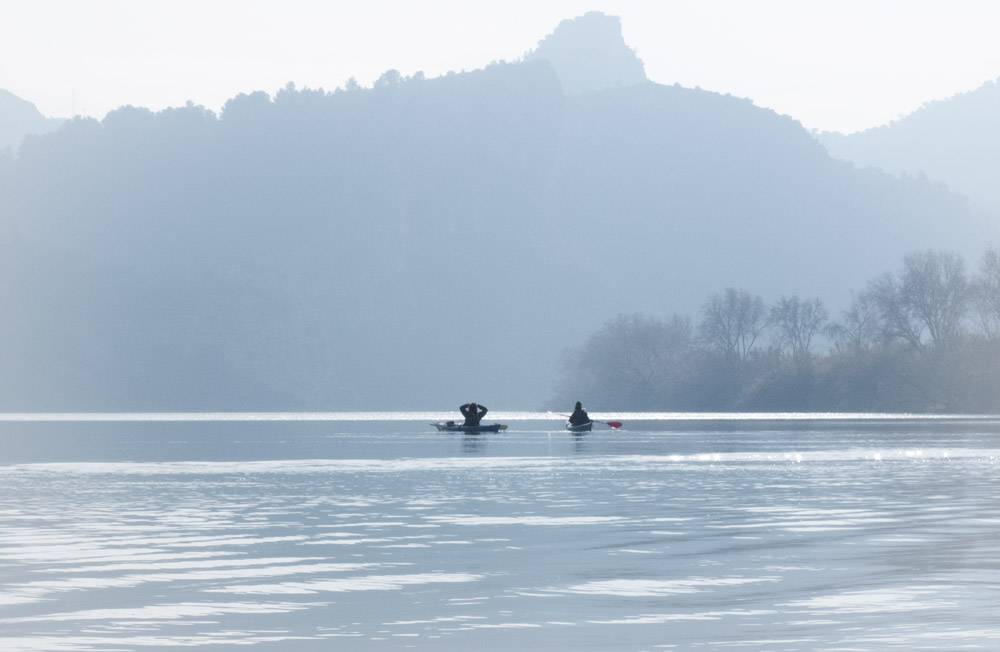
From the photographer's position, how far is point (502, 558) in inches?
1309

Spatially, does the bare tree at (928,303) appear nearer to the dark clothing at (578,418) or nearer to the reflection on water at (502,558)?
the dark clothing at (578,418)

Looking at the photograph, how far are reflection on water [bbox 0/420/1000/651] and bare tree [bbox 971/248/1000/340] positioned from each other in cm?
12469

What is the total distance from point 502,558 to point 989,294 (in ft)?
540

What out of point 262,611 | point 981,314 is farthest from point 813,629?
point 981,314

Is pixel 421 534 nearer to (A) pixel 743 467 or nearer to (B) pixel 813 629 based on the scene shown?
(B) pixel 813 629

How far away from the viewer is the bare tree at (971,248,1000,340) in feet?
618

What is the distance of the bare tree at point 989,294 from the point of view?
188 m

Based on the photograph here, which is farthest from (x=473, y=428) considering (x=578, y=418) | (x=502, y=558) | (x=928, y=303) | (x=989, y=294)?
(x=502, y=558)

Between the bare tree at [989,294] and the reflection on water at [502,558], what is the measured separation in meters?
125

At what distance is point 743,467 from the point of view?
70.6 m

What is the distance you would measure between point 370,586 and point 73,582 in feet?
16.7

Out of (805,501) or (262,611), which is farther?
(805,501)

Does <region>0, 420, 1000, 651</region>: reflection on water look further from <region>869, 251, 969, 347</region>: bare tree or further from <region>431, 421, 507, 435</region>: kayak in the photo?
<region>869, 251, 969, 347</region>: bare tree

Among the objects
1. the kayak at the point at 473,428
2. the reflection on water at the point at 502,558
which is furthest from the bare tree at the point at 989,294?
the reflection on water at the point at 502,558
